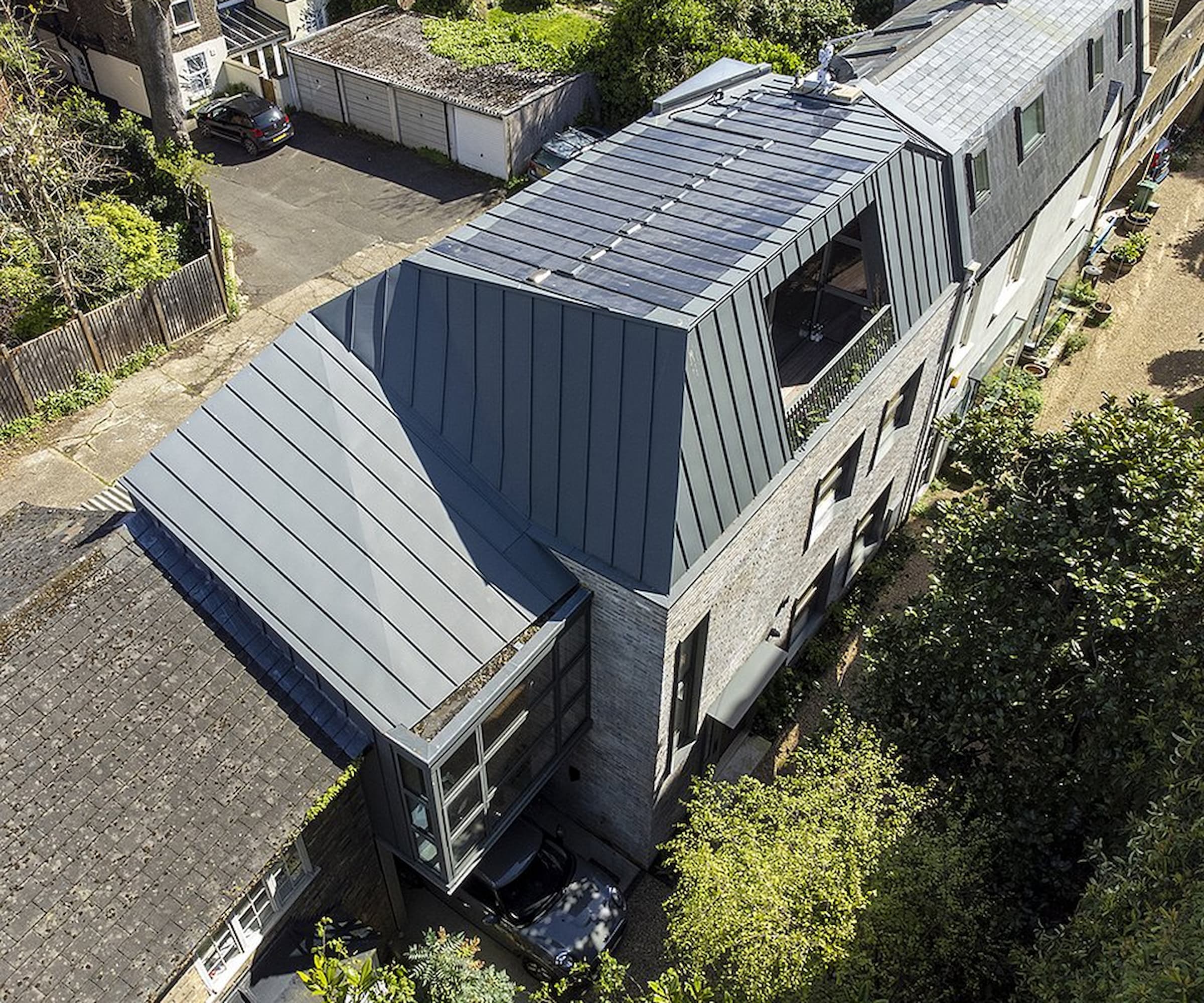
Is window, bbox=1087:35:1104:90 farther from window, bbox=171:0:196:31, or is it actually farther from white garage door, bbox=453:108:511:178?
window, bbox=171:0:196:31

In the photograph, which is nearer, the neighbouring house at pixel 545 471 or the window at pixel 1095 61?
the neighbouring house at pixel 545 471

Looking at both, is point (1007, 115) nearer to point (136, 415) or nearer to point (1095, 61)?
point (1095, 61)

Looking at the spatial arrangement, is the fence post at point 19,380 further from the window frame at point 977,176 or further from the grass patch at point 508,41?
the window frame at point 977,176

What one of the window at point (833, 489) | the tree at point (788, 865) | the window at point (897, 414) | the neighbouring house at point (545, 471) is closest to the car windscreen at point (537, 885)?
the neighbouring house at point (545, 471)

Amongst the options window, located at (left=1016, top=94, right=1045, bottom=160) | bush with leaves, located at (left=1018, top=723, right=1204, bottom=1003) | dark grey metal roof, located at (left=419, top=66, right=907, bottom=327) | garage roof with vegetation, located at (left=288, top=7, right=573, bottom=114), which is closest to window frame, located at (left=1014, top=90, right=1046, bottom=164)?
window, located at (left=1016, top=94, right=1045, bottom=160)

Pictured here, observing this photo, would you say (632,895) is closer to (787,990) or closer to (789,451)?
(787,990)

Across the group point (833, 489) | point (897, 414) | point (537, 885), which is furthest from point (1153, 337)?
point (537, 885)

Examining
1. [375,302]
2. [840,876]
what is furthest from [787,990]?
[375,302]
